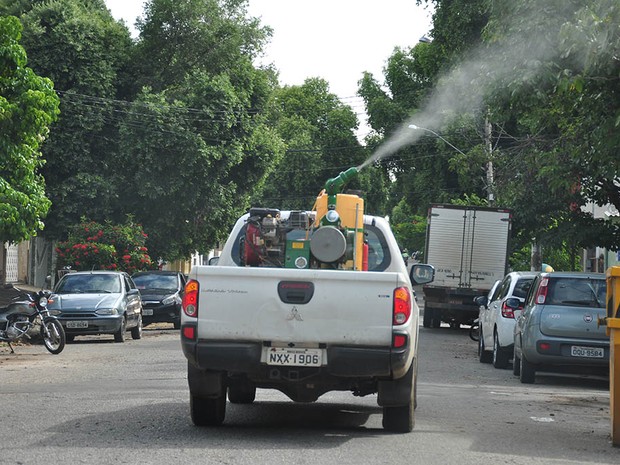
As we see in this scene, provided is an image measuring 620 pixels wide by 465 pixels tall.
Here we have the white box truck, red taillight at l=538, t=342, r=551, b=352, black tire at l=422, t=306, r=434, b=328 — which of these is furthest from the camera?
black tire at l=422, t=306, r=434, b=328

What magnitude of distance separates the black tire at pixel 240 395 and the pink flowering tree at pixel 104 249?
24387mm

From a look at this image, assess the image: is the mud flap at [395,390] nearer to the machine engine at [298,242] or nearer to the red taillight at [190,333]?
the machine engine at [298,242]

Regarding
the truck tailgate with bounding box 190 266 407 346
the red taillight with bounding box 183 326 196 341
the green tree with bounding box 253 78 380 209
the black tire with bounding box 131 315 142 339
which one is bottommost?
the black tire with bounding box 131 315 142 339

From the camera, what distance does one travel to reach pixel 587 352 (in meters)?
16.8

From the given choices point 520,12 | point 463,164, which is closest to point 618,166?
point 520,12

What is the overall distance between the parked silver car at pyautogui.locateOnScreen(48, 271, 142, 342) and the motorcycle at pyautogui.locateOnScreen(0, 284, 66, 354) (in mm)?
1932

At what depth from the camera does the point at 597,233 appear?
81.5 ft

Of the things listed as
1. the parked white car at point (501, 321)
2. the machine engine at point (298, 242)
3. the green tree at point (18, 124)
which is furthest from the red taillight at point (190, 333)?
the green tree at point (18, 124)

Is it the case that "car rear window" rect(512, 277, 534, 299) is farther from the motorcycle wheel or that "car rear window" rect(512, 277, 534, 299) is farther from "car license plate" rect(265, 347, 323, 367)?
"car license plate" rect(265, 347, 323, 367)

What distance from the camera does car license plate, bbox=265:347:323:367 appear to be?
390 inches

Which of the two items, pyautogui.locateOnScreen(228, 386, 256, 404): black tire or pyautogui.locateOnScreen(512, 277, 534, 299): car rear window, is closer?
pyautogui.locateOnScreen(228, 386, 256, 404): black tire

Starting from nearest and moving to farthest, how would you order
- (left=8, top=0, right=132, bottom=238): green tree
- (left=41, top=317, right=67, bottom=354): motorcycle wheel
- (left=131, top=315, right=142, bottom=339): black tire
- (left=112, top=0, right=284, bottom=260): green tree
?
(left=41, top=317, right=67, bottom=354): motorcycle wheel
(left=131, top=315, right=142, bottom=339): black tire
(left=8, top=0, right=132, bottom=238): green tree
(left=112, top=0, right=284, bottom=260): green tree

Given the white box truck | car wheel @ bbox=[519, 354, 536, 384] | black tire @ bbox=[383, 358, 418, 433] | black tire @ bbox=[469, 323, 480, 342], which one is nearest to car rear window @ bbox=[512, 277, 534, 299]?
car wheel @ bbox=[519, 354, 536, 384]

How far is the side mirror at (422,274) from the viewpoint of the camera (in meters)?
12.4
